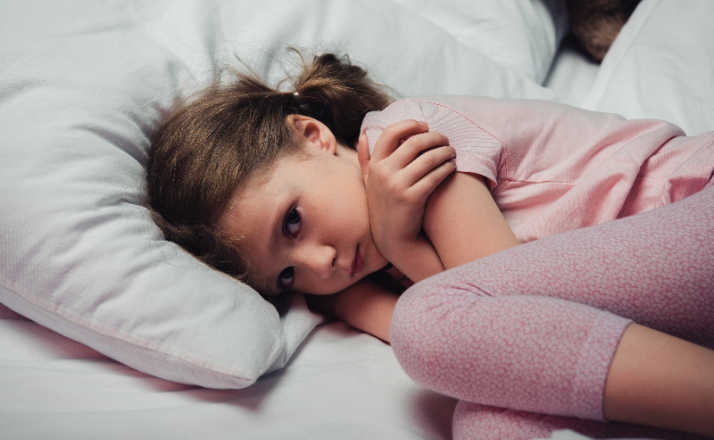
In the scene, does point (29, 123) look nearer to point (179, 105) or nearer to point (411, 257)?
point (179, 105)

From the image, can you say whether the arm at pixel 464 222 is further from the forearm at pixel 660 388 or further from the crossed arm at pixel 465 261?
the forearm at pixel 660 388

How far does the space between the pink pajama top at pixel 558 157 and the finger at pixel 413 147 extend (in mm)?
49

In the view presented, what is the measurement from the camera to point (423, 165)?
80 cm

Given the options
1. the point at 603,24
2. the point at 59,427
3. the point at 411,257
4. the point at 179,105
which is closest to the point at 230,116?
the point at 179,105

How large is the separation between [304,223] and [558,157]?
424 millimetres

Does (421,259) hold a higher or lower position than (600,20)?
lower

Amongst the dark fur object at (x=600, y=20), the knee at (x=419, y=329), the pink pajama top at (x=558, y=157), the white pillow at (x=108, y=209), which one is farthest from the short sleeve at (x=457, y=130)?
the dark fur object at (x=600, y=20)

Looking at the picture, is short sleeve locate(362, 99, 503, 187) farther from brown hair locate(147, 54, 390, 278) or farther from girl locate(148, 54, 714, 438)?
brown hair locate(147, 54, 390, 278)

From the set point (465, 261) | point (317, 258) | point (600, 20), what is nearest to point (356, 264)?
point (317, 258)

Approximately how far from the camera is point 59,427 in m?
0.60

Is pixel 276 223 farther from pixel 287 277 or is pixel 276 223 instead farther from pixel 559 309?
pixel 559 309

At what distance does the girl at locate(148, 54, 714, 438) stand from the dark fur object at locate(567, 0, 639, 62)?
2.16ft

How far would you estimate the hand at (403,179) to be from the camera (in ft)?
2.61

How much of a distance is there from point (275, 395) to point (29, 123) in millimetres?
504
